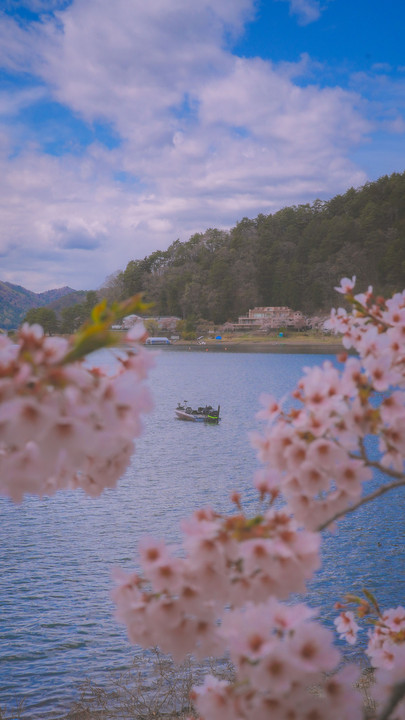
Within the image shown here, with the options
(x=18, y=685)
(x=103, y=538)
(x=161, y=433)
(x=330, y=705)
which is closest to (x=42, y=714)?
(x=18, y=685)

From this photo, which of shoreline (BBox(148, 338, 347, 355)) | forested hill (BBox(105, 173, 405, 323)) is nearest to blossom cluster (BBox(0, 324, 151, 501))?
shoreline (BBox(148, 338, 347, 355))

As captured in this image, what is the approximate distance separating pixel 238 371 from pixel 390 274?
4166 cm

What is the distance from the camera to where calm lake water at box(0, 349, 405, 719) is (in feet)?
31.5

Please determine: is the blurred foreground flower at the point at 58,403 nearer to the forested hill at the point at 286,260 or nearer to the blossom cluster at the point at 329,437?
the blossom cluster at the point at 329,437

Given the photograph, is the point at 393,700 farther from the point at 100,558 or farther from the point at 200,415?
the point at 200,415

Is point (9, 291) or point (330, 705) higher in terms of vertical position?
point (9, 291)

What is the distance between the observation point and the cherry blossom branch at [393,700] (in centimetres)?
134

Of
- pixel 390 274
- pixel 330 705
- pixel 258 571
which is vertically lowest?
pixel 330 705

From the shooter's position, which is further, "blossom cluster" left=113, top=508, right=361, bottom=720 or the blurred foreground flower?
"blossom cluster" left=113, top=508, right=361, bottom=720

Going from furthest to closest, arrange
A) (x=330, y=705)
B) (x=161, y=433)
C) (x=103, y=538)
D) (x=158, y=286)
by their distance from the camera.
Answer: (x=158, y=286) → (x=161, y=433) → (x=103, y=538) → (x=330, y=705)

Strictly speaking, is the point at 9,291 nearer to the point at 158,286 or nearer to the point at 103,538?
the point at 158,286

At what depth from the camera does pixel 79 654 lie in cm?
994

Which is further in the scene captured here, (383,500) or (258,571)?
(383,500)

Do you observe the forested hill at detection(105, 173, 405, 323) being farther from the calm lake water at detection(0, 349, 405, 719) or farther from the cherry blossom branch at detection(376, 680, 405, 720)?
the cherry blossom branch at detection(376, 680, 405, 720)
